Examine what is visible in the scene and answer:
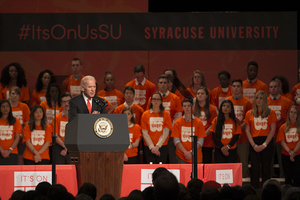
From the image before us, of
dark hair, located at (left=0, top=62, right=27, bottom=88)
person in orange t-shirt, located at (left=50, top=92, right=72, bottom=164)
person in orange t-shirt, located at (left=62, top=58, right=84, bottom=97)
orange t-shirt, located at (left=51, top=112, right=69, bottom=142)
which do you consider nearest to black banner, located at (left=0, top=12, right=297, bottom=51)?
dark hair, located at (left=0, top=62, right=27, bottom=88)

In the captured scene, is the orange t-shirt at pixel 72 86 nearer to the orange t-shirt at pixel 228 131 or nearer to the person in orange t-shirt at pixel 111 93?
the person in orange t-shirt at pixel 111 93

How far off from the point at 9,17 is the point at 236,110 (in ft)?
16.8

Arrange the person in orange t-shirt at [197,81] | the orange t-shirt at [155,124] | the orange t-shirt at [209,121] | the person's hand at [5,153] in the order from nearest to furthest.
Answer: the person's hand at [5,153], the orange t-shirt at [155,124], the orange t-shirt at [209,121], the person in orange t-shirt at [197,81]

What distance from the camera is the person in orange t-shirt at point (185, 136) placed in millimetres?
6602

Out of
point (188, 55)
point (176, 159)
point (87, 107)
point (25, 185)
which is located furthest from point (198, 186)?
point (188, 55)

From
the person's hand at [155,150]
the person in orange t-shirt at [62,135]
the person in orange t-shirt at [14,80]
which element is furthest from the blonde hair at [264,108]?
the person in orange t-shirt at [14,80]

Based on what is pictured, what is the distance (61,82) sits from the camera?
A: 7.84m

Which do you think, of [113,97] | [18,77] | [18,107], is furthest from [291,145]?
[18,77]

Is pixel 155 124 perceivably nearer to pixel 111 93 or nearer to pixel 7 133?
pixel 111 93

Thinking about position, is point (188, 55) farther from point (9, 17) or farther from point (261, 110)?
point (9, 17)

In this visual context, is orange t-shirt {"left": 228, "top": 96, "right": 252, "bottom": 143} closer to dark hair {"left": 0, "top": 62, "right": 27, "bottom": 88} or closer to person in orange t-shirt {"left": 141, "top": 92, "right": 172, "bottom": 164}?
person in orange t-shirt {"left": 141, "top": 92, "right": 172, "bottom": 164}

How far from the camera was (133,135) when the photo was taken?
676cm

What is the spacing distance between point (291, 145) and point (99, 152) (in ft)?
13.9

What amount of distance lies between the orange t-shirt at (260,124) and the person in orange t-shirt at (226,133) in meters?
0.23
